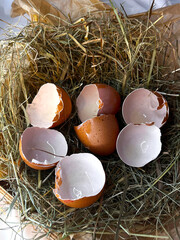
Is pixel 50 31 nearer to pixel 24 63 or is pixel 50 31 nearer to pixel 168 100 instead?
pixel 24 63

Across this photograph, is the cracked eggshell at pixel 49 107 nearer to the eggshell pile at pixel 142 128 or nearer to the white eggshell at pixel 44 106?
the white eggshell at pixel 44 106

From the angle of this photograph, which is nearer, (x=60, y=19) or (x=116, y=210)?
(x=116, y=210)

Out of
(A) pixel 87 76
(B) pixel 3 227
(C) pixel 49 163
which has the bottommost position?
(B) pixel 3 227

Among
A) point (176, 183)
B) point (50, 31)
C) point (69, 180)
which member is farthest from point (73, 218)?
point (50, 31)

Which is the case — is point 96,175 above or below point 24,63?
below

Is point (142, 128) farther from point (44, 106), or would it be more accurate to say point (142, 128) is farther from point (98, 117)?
point (44, 106)

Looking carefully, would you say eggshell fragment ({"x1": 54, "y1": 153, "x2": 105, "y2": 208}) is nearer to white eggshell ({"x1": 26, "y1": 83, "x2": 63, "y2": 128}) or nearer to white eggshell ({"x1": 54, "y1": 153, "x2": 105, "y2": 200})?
white eggshell ({"x1": 54, "y1": 153, "x2": 105, "y2": 200})
